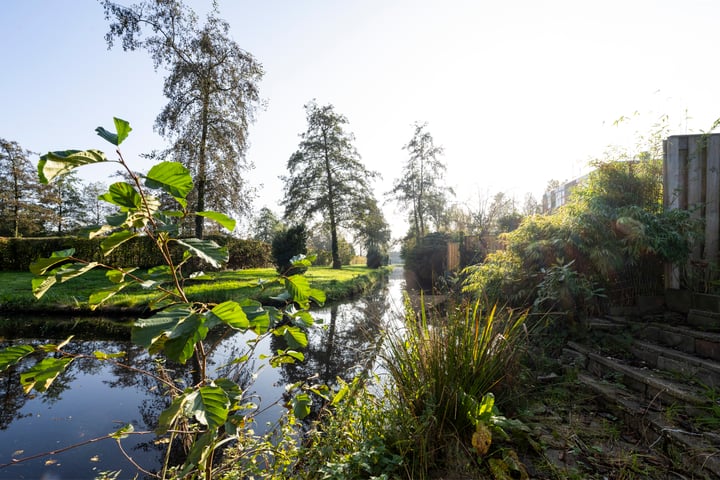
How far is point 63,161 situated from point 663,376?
3.31 metres

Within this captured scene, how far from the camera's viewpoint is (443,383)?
2.00m

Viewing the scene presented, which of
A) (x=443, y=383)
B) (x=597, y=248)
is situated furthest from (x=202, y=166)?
(x=443, y=383)

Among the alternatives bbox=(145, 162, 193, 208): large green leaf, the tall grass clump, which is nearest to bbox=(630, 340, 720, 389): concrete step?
the tall grass clump

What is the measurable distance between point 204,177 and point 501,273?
10361 millimetres

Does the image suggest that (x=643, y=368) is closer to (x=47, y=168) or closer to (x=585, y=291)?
(x=585, y=291)

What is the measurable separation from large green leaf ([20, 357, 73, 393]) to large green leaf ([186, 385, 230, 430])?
298mm

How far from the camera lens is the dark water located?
237cm

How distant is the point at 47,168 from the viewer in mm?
720

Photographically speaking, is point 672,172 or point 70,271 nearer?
point 70,271

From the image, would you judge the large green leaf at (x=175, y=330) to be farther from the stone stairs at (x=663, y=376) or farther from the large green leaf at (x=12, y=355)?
the stone stairs at (x=663, y=376)

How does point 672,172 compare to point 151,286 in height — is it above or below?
above

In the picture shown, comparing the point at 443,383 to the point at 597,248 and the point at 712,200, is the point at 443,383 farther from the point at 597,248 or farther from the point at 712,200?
the point at 712,200

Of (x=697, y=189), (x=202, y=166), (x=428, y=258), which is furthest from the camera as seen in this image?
(x=428, y=258)

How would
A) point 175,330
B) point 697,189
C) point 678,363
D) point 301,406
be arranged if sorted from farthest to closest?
point 697,189, point 678,363, point 301,406, point 175,330
